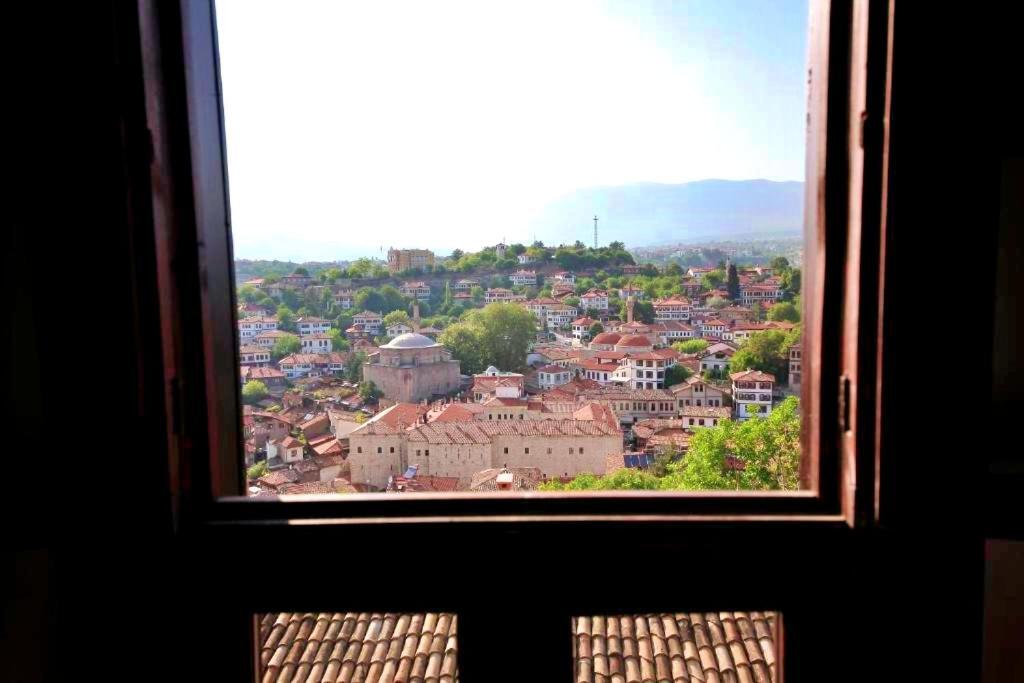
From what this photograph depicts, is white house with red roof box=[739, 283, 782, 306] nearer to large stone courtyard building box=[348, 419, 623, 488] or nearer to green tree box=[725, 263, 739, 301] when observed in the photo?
green tree box=[725, 263, 739, 301]

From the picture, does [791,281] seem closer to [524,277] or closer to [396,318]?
[524,277]

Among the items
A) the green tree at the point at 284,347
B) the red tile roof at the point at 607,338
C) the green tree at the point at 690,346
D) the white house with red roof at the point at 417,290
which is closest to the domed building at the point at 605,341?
the red tile roof at the point at 607,338

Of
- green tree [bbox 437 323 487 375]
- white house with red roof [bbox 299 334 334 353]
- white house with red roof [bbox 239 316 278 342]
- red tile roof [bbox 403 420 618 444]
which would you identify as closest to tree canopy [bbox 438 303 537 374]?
green tree [bbox 437 323 487 375]

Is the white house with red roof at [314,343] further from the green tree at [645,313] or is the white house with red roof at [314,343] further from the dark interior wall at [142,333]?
the green tree at [645,313]

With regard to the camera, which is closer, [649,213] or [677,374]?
[677,374]

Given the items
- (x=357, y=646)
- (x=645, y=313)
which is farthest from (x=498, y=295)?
(x=357, y=646)

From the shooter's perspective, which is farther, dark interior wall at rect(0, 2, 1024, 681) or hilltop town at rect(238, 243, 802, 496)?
hilltop town at rect(238, 243, 802, 496)
